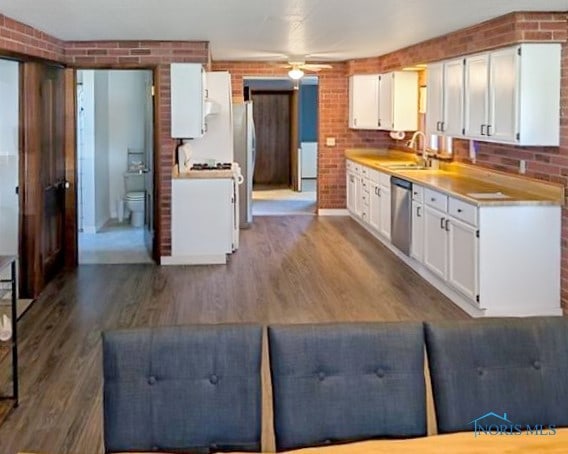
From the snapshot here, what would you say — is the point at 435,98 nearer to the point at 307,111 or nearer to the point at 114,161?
the point at 114,161

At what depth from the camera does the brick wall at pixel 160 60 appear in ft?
23.3

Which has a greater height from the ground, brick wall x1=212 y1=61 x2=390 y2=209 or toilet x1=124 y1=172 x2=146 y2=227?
brick wall x1=212 y1=61 x2=390 y2=209

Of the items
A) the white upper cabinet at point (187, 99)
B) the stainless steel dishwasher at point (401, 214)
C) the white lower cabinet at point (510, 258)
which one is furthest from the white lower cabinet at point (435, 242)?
the white upper cabinet at point (187, 99)

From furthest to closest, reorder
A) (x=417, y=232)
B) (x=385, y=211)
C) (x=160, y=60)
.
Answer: (x=385, y=211), (x=160, y=60), (x=417, y=232)

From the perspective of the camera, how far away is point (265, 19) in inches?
222

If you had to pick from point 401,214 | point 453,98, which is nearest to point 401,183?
point 401,214

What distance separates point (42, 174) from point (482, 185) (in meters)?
3.91

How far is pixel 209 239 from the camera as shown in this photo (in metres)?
7.32

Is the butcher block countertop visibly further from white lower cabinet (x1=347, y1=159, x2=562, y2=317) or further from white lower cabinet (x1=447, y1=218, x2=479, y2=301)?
white lower cabinet (x1=447, y1=218, x2=479, y2=301)

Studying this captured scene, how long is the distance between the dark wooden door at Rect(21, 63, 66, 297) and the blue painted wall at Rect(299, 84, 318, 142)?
804 centimetres

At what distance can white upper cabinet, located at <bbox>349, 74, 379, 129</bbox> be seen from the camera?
387 inches

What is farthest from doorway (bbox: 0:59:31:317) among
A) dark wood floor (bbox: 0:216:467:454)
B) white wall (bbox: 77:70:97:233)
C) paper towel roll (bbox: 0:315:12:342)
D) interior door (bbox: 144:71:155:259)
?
white wall (bbox: 77:70:97:233)

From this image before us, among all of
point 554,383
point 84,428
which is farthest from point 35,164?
point 554,383

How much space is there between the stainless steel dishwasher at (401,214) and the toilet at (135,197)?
3691mm
